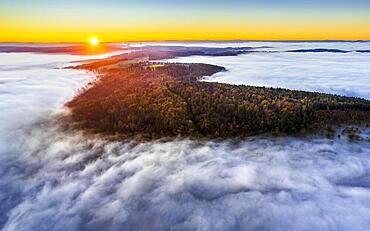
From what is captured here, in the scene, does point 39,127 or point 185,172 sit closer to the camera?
point 185,172

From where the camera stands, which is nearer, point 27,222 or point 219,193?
point 27,222

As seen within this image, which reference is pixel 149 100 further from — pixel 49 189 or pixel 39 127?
pixel 49 189

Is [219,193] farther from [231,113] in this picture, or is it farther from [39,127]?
[39,127]

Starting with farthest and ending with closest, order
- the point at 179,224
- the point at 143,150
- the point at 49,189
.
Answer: the point at 143,150
the point at 49,189
the point at 179,224

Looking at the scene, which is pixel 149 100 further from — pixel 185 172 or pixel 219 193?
pixel 219 193

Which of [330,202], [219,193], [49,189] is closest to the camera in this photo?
[330,202]

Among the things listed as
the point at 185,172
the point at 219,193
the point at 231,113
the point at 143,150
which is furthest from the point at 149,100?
the point at 219,193

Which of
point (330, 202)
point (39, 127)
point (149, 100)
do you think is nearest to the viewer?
point (330, 202)

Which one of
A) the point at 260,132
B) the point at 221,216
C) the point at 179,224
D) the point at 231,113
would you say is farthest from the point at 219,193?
the point at 231,113

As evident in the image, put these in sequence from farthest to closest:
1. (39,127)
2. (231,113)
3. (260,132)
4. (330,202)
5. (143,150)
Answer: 1. (39,127)
2. (231,113)
3. (260,132)
4. (143,150)
5. (330,202)
